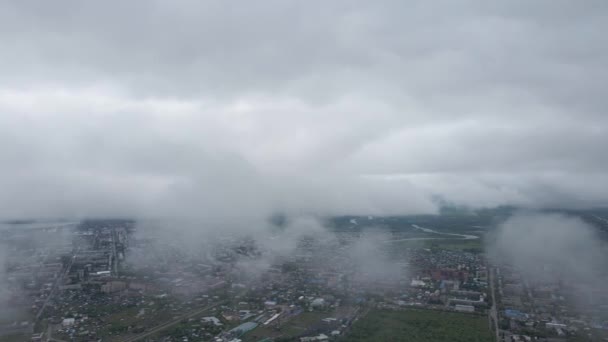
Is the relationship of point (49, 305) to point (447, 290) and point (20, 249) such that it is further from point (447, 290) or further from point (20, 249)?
point (447, 290)

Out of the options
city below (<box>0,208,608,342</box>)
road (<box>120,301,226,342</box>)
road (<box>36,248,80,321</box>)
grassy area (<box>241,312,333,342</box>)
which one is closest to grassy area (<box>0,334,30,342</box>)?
city below (<box>0,208,608,342</box>)

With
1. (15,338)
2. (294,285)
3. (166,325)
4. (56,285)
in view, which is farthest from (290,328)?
(56,285)

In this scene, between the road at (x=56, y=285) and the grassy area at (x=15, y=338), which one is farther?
Answer: the road at (x=56, y=285)

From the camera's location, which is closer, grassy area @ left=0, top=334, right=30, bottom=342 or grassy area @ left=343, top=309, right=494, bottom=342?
grassy area @ left=0, top=334, right=30, bottom=342

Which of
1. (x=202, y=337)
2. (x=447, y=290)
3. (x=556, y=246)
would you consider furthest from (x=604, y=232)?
(x=202, y=337)

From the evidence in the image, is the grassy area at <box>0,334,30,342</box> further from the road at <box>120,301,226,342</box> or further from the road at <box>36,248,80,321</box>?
the road at <box>120,301,226,342</box>

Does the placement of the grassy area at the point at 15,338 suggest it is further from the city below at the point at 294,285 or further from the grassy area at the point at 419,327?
the grassy area at the point at 419,327

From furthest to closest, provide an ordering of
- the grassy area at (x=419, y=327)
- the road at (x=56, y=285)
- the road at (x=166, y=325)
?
the road at (x=56, y=285) → the road at (x=166, y=325) → the grassy area at (x=419, y=327)

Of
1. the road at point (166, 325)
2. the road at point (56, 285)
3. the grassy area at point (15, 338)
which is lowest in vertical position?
the grassy area at point (15, 338)

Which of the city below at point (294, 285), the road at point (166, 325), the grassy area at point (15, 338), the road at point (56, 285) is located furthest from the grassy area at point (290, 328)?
the road at point (56, 285)
